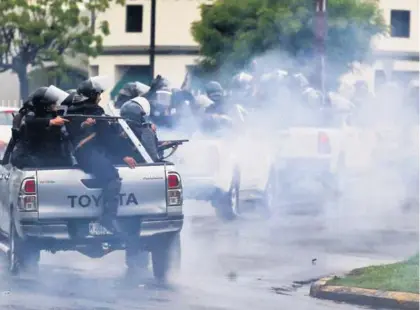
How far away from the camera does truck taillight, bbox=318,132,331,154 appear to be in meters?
23.4

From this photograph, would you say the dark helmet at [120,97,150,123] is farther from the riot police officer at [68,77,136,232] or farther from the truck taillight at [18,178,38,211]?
the truck taillight at [18,178,38,211]

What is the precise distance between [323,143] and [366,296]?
1189cm

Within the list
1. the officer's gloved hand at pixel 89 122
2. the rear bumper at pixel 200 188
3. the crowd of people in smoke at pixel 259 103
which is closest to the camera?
the officer's gloved hand at pixel 89 122

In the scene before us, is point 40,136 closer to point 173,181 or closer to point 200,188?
point 173,181

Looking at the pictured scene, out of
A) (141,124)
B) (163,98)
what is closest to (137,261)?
(141,124)

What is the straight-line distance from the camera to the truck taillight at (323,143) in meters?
23.4

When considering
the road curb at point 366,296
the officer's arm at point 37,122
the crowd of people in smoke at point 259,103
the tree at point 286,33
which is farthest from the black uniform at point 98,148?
the tree at point 286,33

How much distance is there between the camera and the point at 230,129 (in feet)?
66.0

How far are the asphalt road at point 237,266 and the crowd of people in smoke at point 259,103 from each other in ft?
4.64

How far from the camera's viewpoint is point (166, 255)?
42.4 feet

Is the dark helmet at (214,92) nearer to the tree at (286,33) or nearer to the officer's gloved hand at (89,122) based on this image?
the officer's gloved hand at (89,122)

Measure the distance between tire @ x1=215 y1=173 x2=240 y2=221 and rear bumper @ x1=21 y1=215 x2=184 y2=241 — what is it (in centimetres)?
678

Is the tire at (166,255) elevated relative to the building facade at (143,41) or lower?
elevated

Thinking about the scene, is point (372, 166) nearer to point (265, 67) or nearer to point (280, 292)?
point (265, 67)
